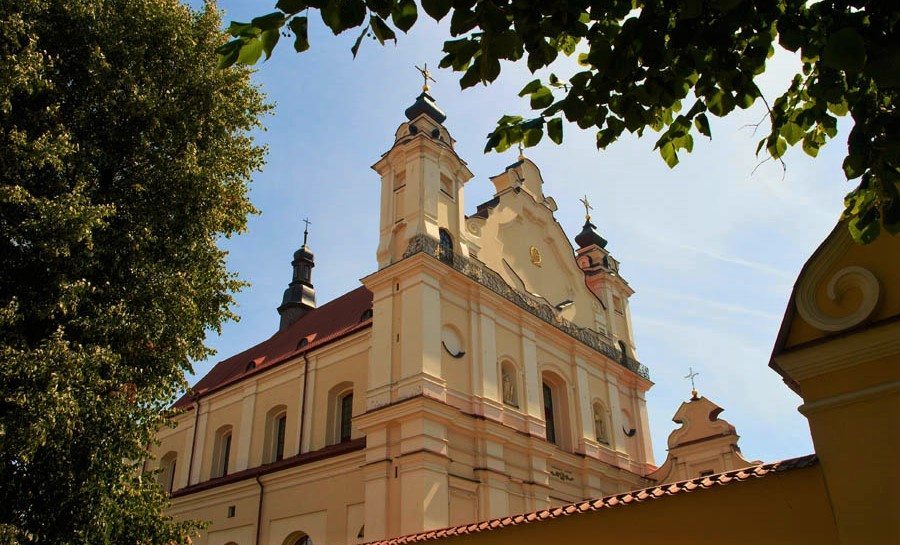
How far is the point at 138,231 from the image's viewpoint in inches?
405

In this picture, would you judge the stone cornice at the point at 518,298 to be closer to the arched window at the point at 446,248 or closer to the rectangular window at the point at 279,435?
the arched window at the point at 446,248

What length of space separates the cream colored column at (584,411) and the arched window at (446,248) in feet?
20.0

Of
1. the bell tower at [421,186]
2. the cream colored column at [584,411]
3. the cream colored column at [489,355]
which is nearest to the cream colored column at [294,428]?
the bell tower at [421,186]

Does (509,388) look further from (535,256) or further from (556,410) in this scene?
(535,256)

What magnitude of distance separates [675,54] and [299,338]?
22973 millimetres

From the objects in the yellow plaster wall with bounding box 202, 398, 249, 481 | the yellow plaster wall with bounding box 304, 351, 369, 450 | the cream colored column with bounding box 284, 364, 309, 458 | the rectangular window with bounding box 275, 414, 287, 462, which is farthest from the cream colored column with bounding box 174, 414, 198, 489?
the yellow plaster wall with bounding box 304, 351, 369, 450

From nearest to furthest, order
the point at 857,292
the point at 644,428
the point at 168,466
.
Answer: the point at 857,292 < the point at 644,428 < the point at 168,466

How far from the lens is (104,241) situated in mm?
10094

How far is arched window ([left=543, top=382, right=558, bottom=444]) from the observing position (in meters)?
21.6

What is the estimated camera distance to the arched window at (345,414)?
70.1ft

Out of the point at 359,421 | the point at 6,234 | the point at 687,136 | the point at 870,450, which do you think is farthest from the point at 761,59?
the point at 359,421

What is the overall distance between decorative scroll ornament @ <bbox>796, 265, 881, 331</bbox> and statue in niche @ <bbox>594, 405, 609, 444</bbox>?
17.3m

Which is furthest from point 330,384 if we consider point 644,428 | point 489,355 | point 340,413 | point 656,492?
point 656,492

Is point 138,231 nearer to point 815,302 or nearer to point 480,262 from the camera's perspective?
point 815,302
